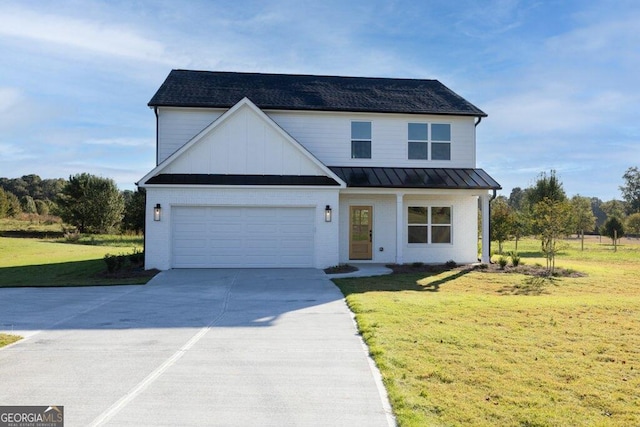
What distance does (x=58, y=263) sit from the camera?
19125mm

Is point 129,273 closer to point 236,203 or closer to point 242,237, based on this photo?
point 242,237

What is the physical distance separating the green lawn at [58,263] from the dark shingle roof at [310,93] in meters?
7.07

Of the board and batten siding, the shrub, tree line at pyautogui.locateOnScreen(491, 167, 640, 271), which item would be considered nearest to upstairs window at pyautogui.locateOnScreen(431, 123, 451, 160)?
the board and batten siding

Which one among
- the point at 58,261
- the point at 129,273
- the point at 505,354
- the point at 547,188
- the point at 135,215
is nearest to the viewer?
the point at 505,354

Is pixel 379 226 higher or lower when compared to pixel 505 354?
higher

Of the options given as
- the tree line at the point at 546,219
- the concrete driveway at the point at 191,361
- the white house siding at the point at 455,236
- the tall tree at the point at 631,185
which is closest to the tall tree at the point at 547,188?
the tree line at the point at 546,219

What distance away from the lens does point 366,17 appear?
666 inches

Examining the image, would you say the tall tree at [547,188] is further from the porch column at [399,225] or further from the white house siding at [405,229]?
the porch column at [399,225]

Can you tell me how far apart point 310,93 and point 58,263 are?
13.3 meters

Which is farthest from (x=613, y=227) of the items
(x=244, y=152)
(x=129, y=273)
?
(x=129, y=273)

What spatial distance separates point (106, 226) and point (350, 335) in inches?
1294

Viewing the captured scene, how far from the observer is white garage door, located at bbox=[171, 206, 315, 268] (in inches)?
628

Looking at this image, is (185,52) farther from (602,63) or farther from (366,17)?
(602,63)

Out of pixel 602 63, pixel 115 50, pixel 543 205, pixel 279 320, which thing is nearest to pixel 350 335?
pixel 279 320
